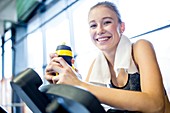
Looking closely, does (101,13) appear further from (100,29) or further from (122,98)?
(122,98)

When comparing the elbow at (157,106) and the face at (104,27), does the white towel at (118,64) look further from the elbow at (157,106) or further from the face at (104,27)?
the elbow at (157,106)

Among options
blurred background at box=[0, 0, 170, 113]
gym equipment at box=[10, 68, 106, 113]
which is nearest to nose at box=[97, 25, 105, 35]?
gym equipment at box=[10, 68, 106, 113]

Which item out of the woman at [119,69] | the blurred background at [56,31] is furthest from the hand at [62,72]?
the blurred background at [56,31]

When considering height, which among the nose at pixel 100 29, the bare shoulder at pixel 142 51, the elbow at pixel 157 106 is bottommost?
the elbow at pixel 157 106

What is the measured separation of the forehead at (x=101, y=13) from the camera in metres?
0.74

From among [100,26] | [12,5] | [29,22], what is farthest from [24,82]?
[29,22]

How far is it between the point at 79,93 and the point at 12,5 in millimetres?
4129

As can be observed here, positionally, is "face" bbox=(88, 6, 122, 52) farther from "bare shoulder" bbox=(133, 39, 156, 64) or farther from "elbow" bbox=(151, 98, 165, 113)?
"elbow" bbox=(151, 98, 165, 113)

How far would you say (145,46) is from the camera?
2.38 feet

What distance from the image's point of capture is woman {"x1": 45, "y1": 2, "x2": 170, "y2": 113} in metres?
0.49

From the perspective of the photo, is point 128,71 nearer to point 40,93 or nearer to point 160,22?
point 40,93

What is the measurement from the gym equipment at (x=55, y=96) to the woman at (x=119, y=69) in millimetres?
58

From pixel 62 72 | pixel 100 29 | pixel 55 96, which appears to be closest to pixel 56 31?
pixel 100 29

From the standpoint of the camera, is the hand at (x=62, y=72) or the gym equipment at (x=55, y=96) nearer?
the gym equipment at (x=55, y=96)
